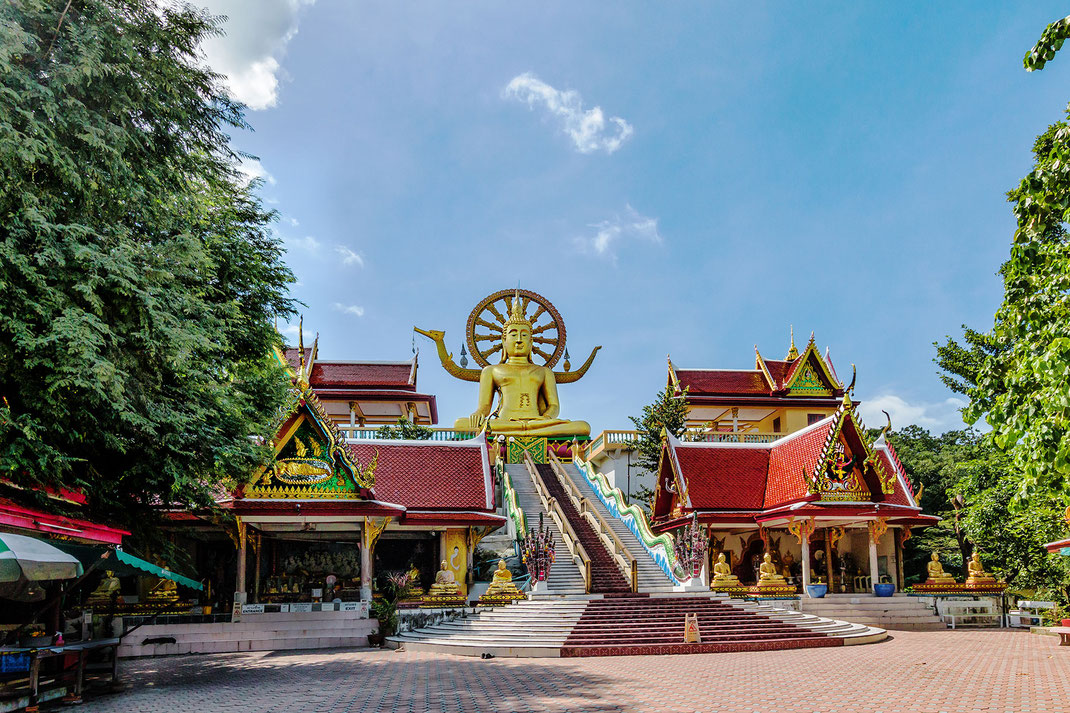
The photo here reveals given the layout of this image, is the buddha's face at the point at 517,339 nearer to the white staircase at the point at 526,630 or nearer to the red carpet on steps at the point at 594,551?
the red carpet on steps at the point at 594,551

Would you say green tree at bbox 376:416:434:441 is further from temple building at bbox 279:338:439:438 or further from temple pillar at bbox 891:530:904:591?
temple pillar at bbox 891:530:904:591

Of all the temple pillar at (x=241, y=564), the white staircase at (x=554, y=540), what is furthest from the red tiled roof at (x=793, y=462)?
the temple pillar at (x=241, y=564)

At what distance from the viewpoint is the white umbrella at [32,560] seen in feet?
26.9

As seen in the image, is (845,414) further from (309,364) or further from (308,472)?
(309,364)

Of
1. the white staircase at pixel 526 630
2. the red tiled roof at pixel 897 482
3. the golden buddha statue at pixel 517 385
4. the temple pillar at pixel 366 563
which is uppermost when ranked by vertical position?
the golden buddha statue at pixel 517 385

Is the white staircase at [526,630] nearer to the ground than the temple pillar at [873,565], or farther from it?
nearer to the ground

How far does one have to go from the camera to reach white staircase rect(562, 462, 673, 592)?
20.0 meters

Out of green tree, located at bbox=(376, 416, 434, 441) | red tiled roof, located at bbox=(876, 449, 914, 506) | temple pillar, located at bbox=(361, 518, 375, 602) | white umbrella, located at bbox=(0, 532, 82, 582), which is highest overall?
green tree, located at bbox=(376, 416, 434, 441)

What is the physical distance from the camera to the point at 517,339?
37.4m

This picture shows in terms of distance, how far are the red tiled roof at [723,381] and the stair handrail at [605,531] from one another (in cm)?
1259

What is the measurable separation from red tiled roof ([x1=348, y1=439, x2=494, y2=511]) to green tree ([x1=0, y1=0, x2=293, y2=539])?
7774 mm

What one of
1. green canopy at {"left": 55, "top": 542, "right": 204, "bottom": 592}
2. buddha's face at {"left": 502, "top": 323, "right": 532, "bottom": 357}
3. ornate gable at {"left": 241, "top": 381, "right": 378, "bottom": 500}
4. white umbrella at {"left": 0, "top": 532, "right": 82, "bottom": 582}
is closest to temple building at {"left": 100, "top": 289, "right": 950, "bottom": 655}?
ornate gable at {"left": 241, "top": 381, "right": 378, "bottom": 500}

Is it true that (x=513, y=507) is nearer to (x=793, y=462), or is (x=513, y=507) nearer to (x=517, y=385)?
(x=793, y=462)

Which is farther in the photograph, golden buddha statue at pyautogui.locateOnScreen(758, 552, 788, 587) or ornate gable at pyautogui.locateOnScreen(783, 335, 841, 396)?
ornate gable at pyautogui.locateOnScreen(783, 335, 841, 396)
